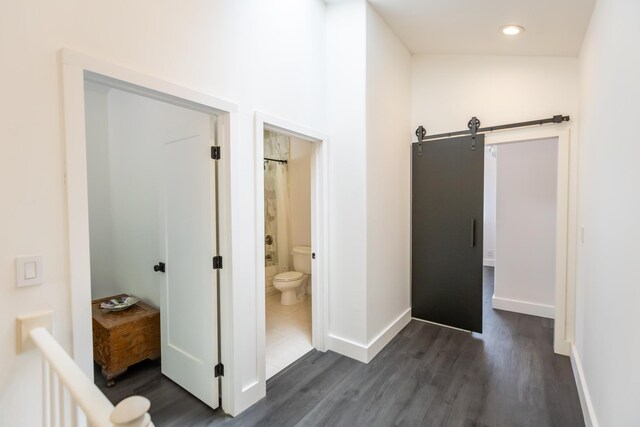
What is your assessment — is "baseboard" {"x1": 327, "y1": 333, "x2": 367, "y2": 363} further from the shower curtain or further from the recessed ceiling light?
the recessed ceiling light

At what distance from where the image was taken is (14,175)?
113 centimetres

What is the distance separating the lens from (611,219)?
1.54 meters

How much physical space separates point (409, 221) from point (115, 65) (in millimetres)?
3070

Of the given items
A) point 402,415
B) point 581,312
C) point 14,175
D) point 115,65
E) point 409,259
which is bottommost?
point 402,415

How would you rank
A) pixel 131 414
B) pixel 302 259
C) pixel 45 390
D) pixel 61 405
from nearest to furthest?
pixel 131 414 → pixel 61 405 → pixel 45 390 → pixel 302 259

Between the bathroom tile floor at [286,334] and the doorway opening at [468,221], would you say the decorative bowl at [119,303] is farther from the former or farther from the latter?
the doorway opening at [468,221]

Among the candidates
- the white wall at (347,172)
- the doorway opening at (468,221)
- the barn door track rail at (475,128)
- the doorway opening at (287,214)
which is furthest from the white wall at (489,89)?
the doorway opening at (287,214)

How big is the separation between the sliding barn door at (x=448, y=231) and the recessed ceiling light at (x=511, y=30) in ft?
3.07

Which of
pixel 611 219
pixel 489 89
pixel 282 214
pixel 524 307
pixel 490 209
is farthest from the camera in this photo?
pixel 490 209

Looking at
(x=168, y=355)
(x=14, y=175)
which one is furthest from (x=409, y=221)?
(x=14, y=175)

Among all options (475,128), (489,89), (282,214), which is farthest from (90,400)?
(282,214)

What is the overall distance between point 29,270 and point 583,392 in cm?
323

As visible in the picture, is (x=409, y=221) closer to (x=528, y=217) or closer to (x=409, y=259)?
(x=409, y=259)

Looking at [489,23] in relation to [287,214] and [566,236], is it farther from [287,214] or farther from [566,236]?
[287,214]
